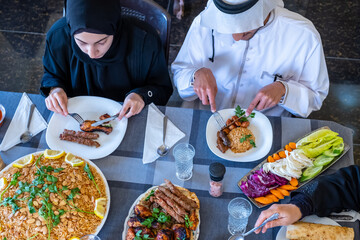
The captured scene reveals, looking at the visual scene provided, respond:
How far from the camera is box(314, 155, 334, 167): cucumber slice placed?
68.6 inches

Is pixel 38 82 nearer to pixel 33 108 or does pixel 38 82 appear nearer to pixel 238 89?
pixel 33 108

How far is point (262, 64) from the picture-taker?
2182 millimetres


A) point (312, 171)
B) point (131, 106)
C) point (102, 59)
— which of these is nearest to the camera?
point (312, 171)

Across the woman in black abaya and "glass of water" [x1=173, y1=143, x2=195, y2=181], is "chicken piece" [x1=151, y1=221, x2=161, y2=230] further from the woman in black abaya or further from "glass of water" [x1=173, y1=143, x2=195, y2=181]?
the woman in black abaya

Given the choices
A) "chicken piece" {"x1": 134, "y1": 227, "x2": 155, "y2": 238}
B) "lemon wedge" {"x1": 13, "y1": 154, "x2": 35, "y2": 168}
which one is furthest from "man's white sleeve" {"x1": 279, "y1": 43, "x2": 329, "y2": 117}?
"lemon wedge" {"x1": 13, "y1": 154, "x2": 35, "y2": 168}

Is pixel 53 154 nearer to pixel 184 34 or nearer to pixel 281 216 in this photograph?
pixel 281 216

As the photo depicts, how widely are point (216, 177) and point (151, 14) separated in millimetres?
1215

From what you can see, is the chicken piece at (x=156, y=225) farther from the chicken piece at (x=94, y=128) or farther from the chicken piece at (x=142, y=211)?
the chicken piece at (x=94, y=128)

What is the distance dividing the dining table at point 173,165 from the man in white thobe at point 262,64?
15 centimetres

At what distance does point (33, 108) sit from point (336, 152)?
1645 mm

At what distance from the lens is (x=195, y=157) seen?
6.14 feet

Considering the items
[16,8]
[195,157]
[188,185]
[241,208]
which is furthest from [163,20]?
[16,8]

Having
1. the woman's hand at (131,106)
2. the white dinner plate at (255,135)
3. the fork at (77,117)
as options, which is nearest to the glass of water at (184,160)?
the white dinner plate at (255,135)

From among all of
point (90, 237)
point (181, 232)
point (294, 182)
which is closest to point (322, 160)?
point (294, 182)
